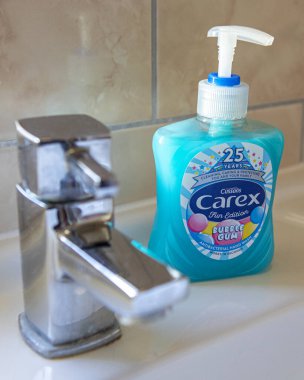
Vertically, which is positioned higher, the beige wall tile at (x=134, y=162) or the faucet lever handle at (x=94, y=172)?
the faucet lever handle at (x=94, y=172)

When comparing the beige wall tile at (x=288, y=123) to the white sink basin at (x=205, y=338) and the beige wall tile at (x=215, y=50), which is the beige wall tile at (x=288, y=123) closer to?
the beige wall tile at (x=215, y=50)

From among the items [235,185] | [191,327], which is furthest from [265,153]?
→ [191,327]

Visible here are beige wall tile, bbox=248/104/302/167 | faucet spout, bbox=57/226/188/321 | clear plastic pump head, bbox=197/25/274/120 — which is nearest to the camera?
faucet spout, bbox=57/226/188/321

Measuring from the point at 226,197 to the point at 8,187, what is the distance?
0.17 meters

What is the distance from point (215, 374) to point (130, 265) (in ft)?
0.44

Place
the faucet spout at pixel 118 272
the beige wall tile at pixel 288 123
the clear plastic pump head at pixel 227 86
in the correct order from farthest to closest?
the beige wall tile at pixel 288 123
the clear plastic pump head at pixel 227 86
the faucet spout at pixel 118 272

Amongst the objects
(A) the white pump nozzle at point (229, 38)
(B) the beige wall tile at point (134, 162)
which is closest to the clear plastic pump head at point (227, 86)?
(A) the white pump nozzle at point (229, 38)

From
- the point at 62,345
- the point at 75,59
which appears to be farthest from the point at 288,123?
the point at 62,345

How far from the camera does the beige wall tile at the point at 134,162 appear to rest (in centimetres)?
52

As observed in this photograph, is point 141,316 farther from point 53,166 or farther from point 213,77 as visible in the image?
point 213,77

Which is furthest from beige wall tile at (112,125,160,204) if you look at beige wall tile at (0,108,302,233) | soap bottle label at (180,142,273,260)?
soap bottle label at (180,142,273,260)

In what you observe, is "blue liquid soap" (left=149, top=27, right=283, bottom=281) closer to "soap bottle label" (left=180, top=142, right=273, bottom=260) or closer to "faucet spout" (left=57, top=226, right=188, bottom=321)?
"soap bottle label" (left=180, top=142, right=273, bottom=260)

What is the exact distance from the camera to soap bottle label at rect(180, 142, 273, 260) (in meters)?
0.44

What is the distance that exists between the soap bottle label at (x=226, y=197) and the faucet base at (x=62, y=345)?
0.33ft
